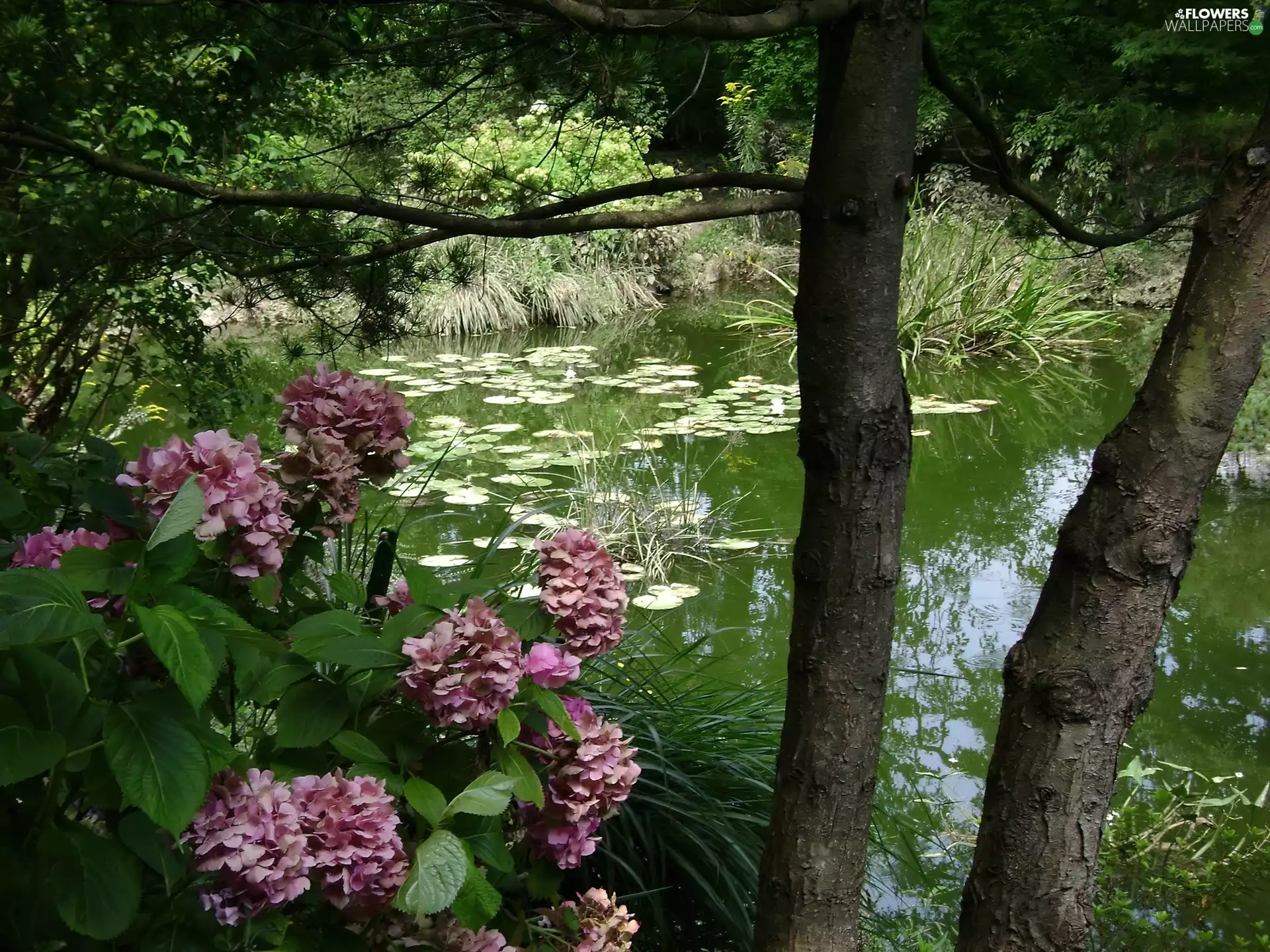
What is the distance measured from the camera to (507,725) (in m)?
1.08

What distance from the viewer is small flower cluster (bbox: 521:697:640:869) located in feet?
4.10

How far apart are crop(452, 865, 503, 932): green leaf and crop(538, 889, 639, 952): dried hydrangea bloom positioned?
28 centimetres

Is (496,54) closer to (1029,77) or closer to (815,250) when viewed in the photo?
(815,250)

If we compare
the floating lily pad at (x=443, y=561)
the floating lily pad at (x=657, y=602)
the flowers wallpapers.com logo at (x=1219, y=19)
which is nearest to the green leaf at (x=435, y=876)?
the flowers wallpapers.com logo at (x=1219, y=19)

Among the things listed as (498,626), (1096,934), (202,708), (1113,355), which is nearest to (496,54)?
(498,626)

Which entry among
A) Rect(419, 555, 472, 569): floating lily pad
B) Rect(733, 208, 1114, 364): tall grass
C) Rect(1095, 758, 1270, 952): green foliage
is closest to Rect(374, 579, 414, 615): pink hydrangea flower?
Rect(1095, 758, 1270, 952): green foliage

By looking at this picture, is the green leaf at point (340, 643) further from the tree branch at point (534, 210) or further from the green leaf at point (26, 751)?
the tree branch at point (534, 210)

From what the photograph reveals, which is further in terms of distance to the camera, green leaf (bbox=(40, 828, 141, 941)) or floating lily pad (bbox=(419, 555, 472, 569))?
floating lily pad (bbox=(419, 555, 472, 569))

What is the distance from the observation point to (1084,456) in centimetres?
557

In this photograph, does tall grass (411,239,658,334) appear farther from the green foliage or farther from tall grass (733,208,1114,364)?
the green foliage

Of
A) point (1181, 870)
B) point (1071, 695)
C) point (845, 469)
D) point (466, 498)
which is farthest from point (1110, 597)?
point (466, 498)

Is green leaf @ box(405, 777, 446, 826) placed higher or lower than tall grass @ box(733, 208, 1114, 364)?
lower

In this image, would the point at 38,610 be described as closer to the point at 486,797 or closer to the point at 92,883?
the point at 92,883

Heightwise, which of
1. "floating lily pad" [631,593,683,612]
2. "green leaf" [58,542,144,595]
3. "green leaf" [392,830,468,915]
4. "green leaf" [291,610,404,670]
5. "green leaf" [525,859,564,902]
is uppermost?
"green leaf" [58,542,144,595]
